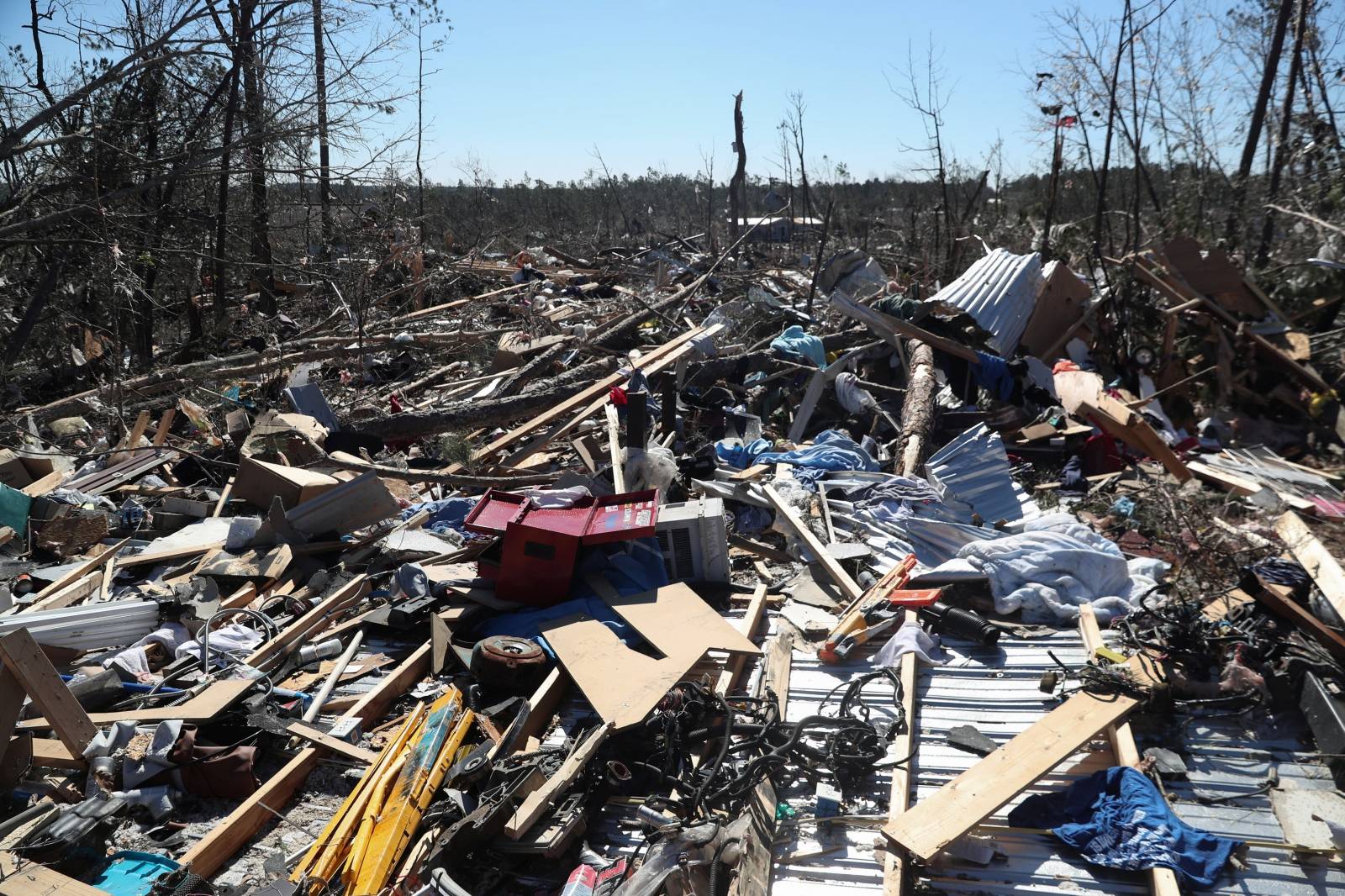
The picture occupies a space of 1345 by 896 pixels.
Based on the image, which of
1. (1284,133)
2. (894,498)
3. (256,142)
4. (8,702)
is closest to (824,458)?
(894,498)

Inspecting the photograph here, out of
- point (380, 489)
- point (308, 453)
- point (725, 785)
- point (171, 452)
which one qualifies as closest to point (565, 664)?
point (725, 785)

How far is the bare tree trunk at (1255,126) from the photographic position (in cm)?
1177

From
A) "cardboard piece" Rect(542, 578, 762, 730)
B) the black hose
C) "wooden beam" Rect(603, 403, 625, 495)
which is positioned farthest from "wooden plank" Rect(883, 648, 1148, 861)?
"wooden beam" Rect(603, 403, 625, 495)

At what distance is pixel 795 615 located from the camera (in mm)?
5906

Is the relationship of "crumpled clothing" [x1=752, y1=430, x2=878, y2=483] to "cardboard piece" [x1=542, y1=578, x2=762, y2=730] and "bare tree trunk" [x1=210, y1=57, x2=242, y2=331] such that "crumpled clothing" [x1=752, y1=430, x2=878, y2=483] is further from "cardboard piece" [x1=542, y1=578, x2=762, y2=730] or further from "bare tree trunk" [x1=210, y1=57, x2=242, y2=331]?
"bare tree trunk" [x1=210, y1=57, x2=242, y2=331]

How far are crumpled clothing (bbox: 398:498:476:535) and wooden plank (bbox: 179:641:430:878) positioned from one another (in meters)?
2.22

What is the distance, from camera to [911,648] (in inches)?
202

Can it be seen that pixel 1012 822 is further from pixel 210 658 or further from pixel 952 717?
pixel 210 658

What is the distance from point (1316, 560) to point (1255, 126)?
993 cm

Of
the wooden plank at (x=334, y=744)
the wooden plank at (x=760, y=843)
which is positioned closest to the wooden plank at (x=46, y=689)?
the wooden plank at (x=334, y=744)

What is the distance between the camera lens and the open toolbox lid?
580 cm

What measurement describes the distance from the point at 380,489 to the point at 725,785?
4138mm

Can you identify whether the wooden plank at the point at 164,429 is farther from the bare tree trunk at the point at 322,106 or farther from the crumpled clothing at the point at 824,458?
the crumpled clothing at the point at 824,458

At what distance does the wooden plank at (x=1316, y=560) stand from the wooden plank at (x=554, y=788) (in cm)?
416
